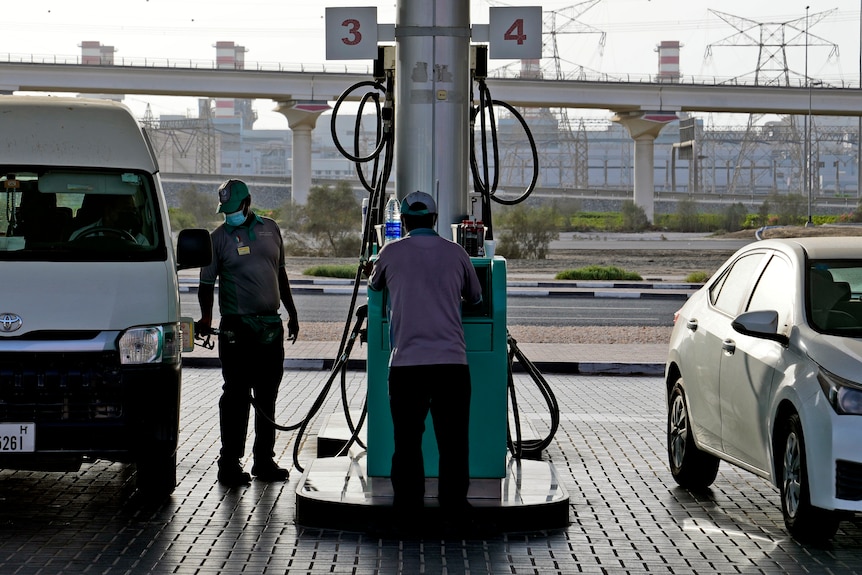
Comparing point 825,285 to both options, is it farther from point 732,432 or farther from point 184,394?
point 184,394

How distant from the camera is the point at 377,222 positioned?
9.33 metres

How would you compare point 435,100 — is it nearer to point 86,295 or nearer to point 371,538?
point 86,295

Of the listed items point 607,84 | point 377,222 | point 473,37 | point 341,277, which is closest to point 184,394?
point 377,222

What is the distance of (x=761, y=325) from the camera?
7078mm

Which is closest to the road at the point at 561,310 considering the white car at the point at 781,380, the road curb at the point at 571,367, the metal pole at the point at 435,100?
the road curb at the point at 571,367

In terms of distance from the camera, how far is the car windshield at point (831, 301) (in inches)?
Answer: 282

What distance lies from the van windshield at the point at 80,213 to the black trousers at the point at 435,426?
6.35ft

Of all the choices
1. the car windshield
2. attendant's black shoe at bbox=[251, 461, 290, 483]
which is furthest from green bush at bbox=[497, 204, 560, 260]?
the car windshield

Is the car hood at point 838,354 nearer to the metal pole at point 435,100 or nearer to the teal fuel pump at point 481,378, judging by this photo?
the teal fuel pump at point 481,378

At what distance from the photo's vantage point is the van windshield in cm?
784

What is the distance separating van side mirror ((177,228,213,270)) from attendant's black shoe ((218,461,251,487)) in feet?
4.54

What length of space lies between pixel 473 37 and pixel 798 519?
4162 mm

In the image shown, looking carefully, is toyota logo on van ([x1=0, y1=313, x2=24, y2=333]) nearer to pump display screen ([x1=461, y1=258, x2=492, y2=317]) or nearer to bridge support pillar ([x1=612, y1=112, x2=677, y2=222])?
pump display screen ([x1=461, y1=258, x2=492, y2=317])

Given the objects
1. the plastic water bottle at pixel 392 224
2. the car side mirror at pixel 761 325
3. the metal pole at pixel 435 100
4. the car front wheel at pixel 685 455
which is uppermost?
the metal pole at pixel 435 100
